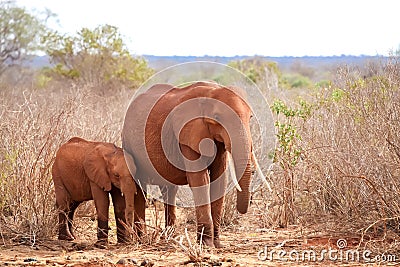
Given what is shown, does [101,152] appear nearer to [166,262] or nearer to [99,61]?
[166,262]

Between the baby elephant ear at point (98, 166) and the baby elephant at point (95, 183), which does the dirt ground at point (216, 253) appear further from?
the baby elephant ear at point (98, 166)

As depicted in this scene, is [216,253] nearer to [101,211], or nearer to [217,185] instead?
[217,185]

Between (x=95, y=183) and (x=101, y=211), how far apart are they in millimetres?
317

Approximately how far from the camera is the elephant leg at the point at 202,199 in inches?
316

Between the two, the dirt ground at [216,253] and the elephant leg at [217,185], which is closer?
the dirt ground at [216,253]

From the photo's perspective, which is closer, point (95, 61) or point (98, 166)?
point (98, 166)

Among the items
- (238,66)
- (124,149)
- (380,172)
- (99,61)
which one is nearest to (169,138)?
(124,149)

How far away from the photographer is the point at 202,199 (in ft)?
26.3

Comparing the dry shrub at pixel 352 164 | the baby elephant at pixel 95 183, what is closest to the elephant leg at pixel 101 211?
the baby elephant at pixel 95 183

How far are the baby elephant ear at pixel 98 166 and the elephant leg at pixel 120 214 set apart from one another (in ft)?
0.65

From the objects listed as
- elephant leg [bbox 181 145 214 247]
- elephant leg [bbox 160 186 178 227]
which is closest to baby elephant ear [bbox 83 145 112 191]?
elephant leg [bbox 160 186 178 227]

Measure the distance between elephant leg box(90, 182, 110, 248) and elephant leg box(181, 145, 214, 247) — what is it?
1058 mm

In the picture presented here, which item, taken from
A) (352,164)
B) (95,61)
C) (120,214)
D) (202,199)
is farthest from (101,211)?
(95,61)

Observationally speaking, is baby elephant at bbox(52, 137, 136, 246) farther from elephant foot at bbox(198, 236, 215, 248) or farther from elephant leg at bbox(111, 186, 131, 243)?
elephant foot at bbox(198, 236, 215, 248)
